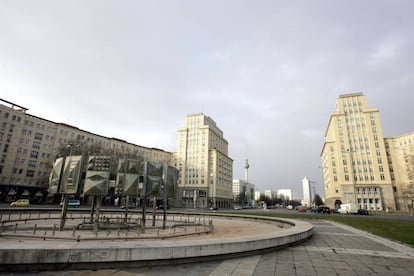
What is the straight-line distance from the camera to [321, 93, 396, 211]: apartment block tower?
244 feet

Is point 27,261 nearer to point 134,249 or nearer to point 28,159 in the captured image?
point 134,249

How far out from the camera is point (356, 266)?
704 cm

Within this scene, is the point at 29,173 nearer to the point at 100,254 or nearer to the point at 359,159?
the point at 100,254

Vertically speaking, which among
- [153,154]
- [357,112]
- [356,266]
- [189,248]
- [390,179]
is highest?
[357,112]

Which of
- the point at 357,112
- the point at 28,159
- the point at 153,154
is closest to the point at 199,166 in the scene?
the point at 153,154

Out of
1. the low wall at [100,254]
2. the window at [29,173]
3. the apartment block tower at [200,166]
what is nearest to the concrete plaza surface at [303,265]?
the low wall at [100,254]

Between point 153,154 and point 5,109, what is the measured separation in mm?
51392

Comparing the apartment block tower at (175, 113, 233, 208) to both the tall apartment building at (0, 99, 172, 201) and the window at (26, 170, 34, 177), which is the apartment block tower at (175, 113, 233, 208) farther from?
the window at (26, 170, 34, 177)

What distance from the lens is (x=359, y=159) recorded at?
78.9 meters

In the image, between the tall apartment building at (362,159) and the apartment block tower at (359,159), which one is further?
the tall apartment building at (362,159)

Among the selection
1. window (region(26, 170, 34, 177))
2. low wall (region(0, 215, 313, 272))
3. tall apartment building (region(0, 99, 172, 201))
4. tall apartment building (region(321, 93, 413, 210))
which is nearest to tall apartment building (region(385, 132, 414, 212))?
tall apartment building (region(321, 93, 413, 210))

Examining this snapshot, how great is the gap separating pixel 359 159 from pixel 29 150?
106 m

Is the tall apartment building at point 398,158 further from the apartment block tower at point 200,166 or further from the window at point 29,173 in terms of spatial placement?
the window at point 29,173

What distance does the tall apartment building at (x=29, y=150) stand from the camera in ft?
190
